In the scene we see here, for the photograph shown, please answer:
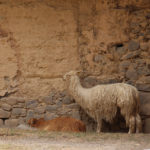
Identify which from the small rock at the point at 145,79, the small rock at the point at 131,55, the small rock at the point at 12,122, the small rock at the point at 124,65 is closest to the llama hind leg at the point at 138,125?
the small rock at the point at 145,79

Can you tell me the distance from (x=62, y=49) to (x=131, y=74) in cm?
160

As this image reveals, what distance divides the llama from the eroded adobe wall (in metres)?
0.44

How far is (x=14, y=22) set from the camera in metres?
6.82

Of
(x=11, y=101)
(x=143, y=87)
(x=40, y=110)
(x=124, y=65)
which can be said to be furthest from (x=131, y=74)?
(x=11, y=101)

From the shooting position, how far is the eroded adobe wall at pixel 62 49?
20.6 feet

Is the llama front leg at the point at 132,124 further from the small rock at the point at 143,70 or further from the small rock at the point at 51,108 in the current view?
the small rock at the point at 51,108

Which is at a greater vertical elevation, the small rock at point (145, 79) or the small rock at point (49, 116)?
the small rock at point (145, 79)

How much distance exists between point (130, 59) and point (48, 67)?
1.78 meters

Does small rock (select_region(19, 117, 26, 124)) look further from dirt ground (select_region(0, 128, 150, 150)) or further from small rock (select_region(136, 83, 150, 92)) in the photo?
small rock (select_region(136, 83, 150, 92))

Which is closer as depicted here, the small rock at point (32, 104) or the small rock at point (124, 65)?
the small rock at point (124, 65)

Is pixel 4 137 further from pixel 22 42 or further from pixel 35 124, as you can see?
pixel 22 42

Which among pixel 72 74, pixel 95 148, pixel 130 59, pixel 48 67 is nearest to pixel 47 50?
pixel 48 67

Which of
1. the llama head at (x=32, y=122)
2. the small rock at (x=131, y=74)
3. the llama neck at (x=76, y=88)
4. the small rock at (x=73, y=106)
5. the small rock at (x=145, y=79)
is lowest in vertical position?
the llama head at (x=32, y=122)

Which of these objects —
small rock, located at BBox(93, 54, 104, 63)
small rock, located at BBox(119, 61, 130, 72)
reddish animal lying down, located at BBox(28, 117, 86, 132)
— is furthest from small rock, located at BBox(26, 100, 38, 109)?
small rock, located at BBox(119, 61, 130, 72)
